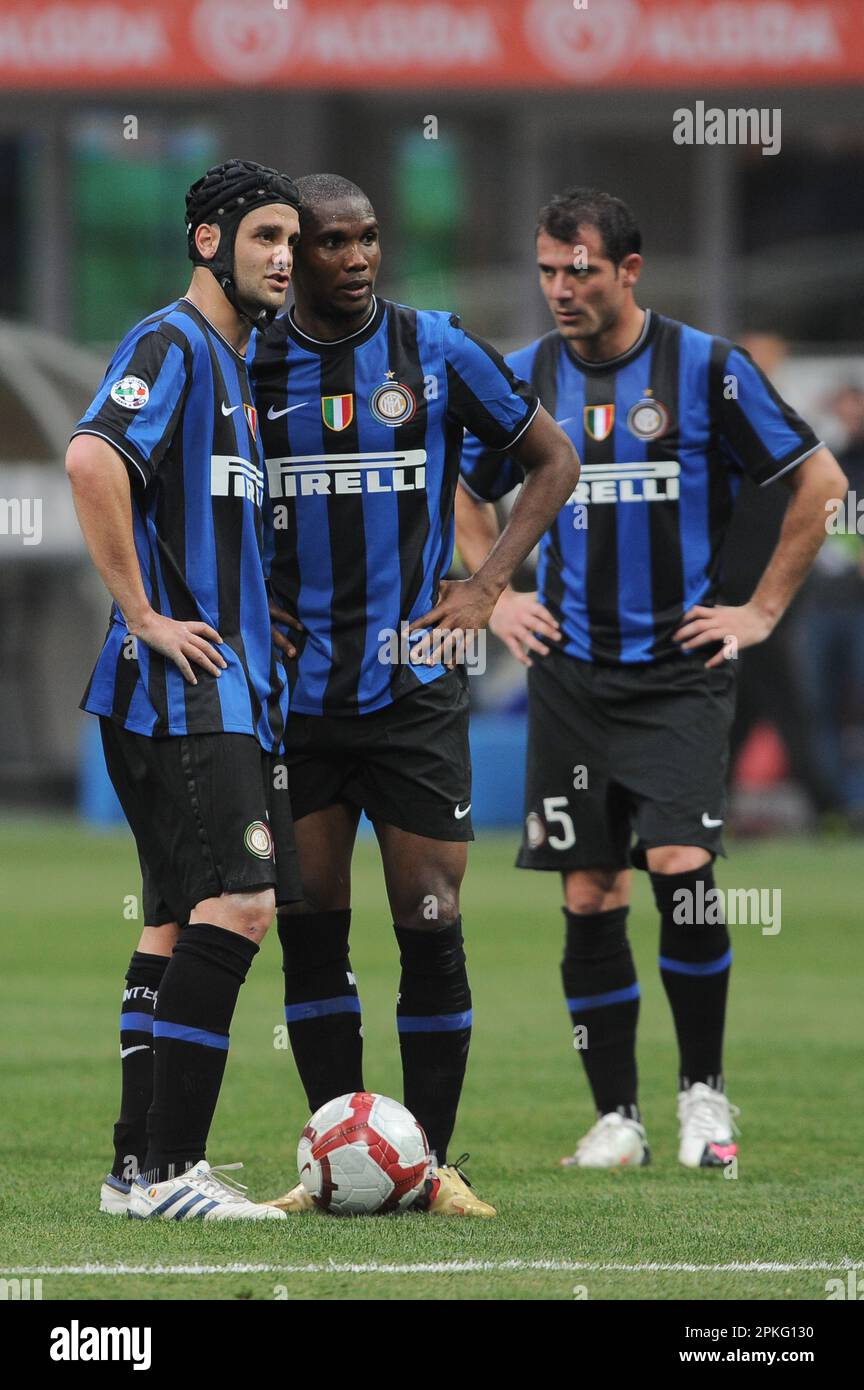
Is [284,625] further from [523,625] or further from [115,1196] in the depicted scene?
[115,1196]

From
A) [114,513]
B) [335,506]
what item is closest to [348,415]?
[335,506]

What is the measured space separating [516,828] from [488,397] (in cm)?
986

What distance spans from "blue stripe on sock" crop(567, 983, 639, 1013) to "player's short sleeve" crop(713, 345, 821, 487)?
53.0 inches

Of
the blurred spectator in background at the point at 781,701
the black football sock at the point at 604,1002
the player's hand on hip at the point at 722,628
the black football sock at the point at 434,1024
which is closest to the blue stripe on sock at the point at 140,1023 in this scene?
the black football sock at the point at 434,1024

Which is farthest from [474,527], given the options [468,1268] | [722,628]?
[468,1268]

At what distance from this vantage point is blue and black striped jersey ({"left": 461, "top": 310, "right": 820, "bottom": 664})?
5.69 meters

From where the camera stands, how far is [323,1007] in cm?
497

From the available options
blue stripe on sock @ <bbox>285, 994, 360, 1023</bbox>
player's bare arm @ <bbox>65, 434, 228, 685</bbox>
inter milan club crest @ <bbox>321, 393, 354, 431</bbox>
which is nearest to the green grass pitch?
blue stripe on sock @ <bbox>285, 994, 360, 1023</bbox>

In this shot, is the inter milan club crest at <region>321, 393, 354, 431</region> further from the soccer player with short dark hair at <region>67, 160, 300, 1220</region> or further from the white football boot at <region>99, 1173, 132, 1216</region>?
the white football boot at <region>99, 1173, 132, 1216</region>

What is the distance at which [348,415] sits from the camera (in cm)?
483

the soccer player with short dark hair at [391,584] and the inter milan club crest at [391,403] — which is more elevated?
the inter milan club crest at [391,403]

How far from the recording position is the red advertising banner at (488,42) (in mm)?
17734

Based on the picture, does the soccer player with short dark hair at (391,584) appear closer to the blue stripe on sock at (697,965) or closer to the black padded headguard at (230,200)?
the black padded headguard at (230,200)
